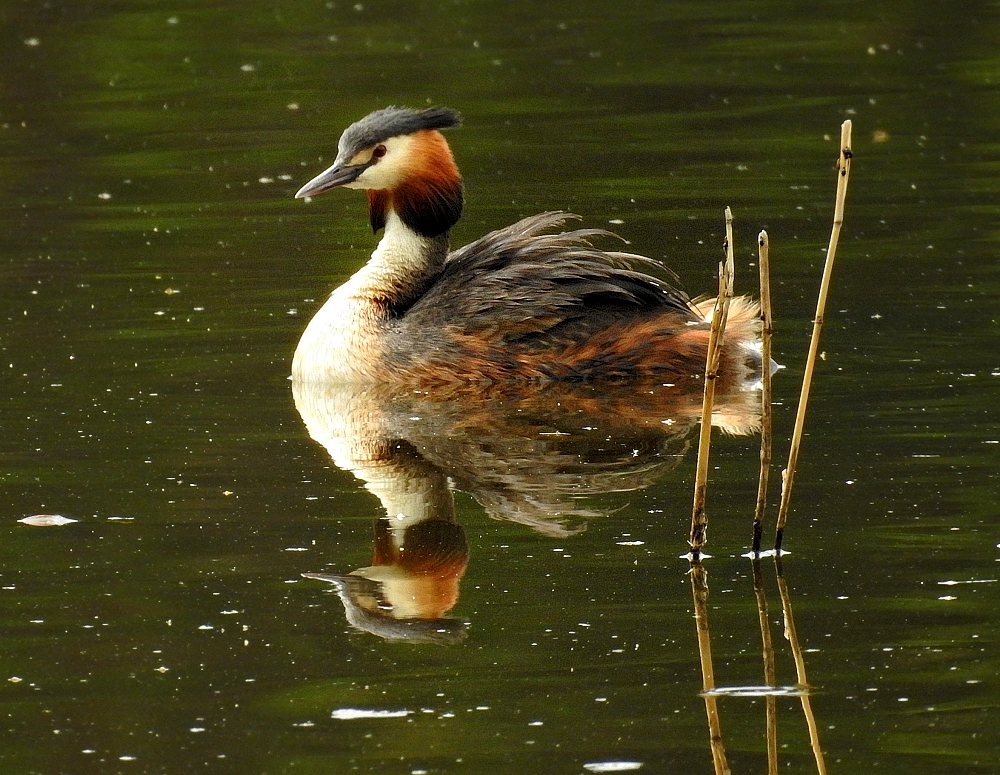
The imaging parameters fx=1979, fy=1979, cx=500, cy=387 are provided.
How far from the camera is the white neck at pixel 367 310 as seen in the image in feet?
31.7

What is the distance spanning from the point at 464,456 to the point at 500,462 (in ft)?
0.70

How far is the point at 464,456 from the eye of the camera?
826 centimetres

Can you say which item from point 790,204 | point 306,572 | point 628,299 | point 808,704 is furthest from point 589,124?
point 808,704

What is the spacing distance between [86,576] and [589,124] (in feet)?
33.5

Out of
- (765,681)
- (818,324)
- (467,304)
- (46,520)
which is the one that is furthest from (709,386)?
(467,304)

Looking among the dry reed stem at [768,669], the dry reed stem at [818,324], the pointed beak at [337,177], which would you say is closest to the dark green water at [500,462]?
the dry reed stem at [768,669]

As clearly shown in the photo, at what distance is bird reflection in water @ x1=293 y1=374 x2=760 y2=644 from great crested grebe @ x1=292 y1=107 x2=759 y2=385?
0.36ft

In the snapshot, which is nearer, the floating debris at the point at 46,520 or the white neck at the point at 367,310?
the floating debris at the point at 46,520

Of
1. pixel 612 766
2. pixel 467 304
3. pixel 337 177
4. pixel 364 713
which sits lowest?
pixel 612 766

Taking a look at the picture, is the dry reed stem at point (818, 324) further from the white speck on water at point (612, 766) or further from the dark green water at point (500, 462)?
the white speck on water at point (612, 766)

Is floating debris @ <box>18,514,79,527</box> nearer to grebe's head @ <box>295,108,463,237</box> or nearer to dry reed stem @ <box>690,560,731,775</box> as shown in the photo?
dry reed stem @ <box>690,560,731,775</box>

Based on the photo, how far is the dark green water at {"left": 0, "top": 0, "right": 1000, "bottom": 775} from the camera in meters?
5.52

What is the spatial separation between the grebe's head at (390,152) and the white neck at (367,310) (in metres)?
0.29

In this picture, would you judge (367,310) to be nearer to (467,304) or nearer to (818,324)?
(467,304)
